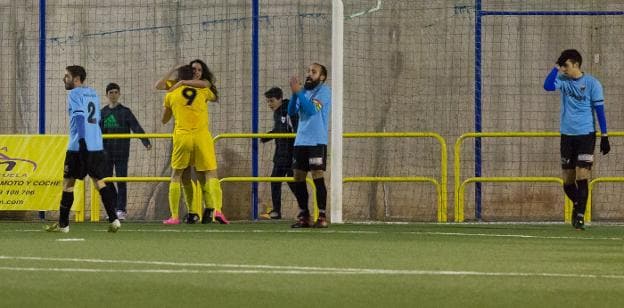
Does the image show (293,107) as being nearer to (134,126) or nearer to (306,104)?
(306,104)

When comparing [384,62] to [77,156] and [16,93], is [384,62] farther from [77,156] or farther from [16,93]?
[77,156]

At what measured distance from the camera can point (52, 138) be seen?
18.4 m

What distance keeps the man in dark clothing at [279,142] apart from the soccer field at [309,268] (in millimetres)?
4592

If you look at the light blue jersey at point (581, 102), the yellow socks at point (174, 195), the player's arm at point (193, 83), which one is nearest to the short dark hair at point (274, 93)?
the player's arm at point (193, 83)

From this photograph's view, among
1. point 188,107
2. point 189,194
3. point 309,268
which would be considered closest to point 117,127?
point 189,194

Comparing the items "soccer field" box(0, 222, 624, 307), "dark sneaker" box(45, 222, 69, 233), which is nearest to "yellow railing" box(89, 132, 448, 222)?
"soccer field" box(0, 222, 624, 307)

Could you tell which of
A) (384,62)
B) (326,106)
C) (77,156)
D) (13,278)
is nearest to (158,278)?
(13,278)

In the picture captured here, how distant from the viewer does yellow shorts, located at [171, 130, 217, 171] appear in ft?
53.7

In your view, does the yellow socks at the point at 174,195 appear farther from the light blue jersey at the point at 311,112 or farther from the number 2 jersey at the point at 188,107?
the light blue jersey at the point at 311,112

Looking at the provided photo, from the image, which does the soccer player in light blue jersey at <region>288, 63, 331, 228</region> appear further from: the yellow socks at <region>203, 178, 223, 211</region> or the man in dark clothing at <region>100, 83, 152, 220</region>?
the man in dark clothing at <region>100, 83, 152, 220</region>

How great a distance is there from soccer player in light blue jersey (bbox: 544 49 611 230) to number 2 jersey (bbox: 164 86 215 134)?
3962 mm

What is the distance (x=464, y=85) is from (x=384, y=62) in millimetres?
1118

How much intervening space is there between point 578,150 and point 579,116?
347mm

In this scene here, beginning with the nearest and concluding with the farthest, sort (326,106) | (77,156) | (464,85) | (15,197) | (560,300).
Result: (560,300)
(77,156)
(326,106)
(15,197)
(464,85)
